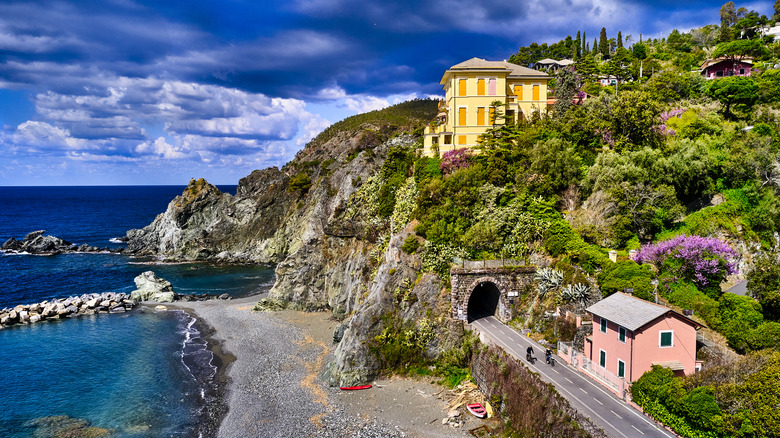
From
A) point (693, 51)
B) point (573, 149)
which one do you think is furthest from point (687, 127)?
point (693, 51)

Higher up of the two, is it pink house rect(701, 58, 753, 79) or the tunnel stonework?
pink house rect(701, 58, 753, 79)

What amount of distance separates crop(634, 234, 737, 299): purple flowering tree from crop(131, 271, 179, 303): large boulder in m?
56.1

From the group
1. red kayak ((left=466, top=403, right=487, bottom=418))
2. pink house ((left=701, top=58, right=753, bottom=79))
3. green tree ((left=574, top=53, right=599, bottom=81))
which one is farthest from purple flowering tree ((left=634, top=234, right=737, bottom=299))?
green tree ((left=574, top=53, right=599, bottom=81))


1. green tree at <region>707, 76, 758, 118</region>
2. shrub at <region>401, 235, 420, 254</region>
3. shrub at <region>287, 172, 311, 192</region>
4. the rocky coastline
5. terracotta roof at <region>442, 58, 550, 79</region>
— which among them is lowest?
the rocky coastline

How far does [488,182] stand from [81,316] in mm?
49533

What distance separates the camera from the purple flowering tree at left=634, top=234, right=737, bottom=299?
1081 inches

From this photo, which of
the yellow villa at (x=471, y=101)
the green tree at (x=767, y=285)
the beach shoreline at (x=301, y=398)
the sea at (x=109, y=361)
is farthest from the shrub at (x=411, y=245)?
the green tree at (x=767, y=285)

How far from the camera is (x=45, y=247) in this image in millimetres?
90625

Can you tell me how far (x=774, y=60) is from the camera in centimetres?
5938

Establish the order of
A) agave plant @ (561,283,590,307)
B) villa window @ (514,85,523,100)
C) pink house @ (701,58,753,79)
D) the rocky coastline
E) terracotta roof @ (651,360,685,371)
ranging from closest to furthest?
terracotta roof @ (651,360,685,371), agave plant @ (561,283,590,307), villa window @ (514,85,523,100), pink house @ (701,58,753,79), the rocky coastline

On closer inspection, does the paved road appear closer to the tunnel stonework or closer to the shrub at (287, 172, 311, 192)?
→ the tunnel stonework

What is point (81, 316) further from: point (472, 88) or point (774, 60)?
point (774, 60)

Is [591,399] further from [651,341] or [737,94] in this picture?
[737,94]

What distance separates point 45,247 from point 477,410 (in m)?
98.8
